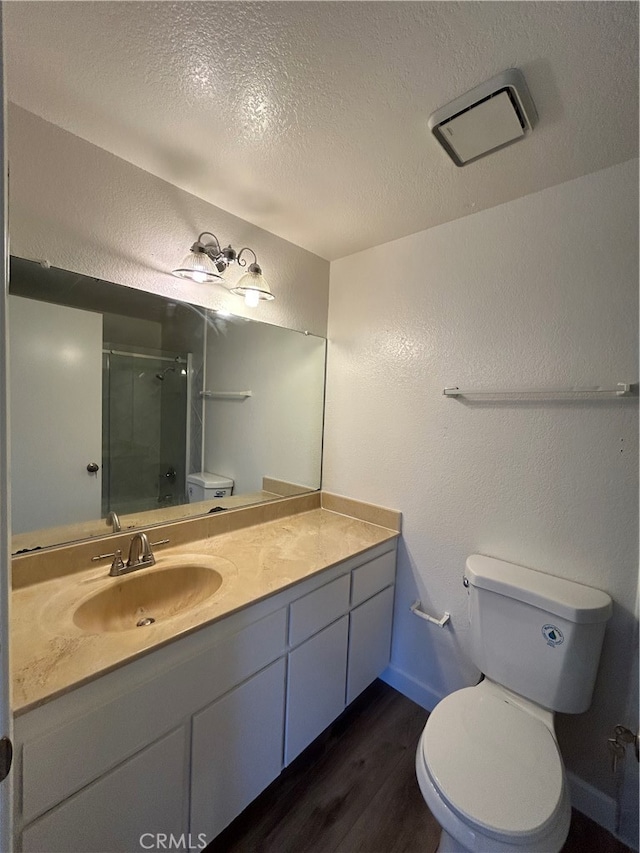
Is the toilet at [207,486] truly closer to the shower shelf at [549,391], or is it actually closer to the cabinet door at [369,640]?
the cabinet door at [369,640]

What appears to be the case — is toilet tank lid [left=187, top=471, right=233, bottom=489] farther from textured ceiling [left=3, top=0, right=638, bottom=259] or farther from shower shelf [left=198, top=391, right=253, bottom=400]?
textured ceiling [left=3, top=0, right=638, bottom=259]

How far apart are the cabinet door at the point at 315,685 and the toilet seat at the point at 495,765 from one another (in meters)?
0.42

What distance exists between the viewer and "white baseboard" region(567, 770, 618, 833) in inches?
47.1

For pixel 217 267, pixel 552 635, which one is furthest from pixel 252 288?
pixel 552 635

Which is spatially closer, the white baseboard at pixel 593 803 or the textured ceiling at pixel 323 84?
the textured ceiling at pixel 323 84

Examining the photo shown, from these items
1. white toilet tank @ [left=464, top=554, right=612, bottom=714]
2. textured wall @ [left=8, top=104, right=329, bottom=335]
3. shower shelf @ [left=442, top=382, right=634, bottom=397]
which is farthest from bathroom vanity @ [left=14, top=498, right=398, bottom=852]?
Result: textured wall @ [left=8, top=104, right=329, bottom=335]

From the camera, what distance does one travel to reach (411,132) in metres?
1.10

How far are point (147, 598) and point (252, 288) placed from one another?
1.30 metres

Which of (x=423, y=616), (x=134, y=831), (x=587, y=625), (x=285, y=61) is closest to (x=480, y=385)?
(x=587, y=625)

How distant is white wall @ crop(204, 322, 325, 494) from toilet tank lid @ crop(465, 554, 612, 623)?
3.39 feet

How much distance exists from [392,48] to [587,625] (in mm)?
1734

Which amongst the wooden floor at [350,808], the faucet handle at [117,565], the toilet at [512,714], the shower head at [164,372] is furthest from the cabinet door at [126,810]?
the shower head at [164,372]

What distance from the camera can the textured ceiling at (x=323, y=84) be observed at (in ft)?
2.63

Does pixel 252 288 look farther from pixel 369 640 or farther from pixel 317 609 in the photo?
pixel 369 640
